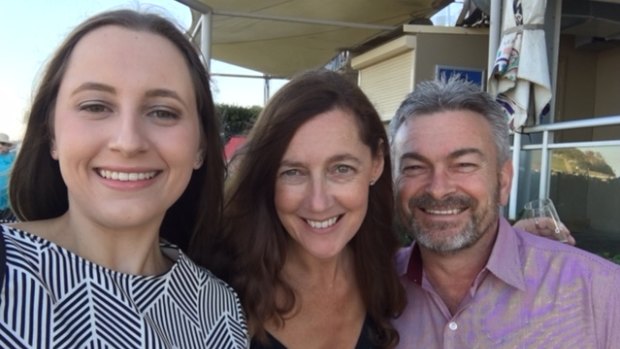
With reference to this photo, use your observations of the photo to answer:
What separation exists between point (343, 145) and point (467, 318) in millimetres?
767

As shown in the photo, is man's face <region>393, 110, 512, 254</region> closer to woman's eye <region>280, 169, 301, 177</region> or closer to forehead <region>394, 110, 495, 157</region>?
forehead <region>394, 110, 495, 157</region>

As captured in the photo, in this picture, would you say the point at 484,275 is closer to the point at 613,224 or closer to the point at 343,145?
the point at 343,145

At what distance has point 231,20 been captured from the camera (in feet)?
23.1

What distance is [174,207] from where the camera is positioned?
1.88m

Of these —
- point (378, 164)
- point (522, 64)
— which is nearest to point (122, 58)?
point (378, 164)

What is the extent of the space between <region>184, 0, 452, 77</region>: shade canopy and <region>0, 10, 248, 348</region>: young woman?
488 cm

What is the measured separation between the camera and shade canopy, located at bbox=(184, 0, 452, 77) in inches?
259

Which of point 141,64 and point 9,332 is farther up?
point 141,64

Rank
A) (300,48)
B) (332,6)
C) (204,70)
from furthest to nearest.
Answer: (300,48) → (332,6) → (204,70)

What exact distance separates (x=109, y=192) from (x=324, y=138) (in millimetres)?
874

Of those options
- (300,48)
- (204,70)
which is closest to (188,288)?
(204,70)

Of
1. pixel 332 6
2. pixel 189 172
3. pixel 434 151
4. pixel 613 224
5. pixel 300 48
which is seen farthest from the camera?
pixel 300 48

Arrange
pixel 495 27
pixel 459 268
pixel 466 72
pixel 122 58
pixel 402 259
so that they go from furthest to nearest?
pixel 466 72
pixel 495 27
pixel 402 259
pixel 459 268
pixel 122 58

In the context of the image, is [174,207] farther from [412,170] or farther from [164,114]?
[412,170]
